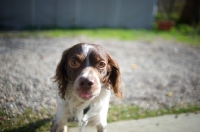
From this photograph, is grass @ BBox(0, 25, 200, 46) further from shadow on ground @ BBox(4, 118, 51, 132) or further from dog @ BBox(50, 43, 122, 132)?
dog @ BBox(50, 43, 122, 132)

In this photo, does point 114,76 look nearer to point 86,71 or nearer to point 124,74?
point 86,71

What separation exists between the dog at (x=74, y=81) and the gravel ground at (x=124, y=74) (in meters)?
0.95

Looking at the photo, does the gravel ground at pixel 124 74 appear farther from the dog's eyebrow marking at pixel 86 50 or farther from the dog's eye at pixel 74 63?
the dog's eyebrow marking at pixel 86 50

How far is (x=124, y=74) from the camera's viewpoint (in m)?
5.20

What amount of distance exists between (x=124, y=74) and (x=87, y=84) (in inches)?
122

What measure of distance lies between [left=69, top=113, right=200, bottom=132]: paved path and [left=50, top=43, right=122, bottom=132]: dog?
50 centimetres

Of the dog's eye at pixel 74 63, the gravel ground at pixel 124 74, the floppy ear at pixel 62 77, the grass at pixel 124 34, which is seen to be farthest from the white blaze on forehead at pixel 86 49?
the grass at pixel 124 34

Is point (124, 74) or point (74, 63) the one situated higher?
point (74, 63)

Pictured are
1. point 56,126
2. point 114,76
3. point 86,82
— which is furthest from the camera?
point 114,76

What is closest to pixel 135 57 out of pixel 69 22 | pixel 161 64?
pixel 161 64

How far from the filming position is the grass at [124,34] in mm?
8364

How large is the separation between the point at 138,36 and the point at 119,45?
7.81ft

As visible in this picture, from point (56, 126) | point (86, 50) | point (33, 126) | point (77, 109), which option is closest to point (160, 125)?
point (77, 109)

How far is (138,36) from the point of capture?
998cm
